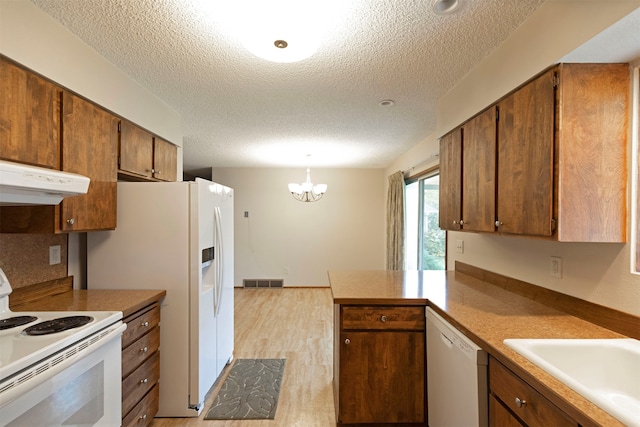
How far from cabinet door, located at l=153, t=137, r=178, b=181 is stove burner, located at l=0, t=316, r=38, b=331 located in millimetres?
1423

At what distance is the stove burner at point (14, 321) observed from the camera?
137cm

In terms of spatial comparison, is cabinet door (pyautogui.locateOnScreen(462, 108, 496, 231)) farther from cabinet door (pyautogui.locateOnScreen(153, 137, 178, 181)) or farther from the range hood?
cabinet door (pyautogui.locateOnScreen(153, 137, 178, 181))

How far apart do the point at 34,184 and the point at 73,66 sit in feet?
2.92

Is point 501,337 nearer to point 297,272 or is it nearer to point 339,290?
point 339,290

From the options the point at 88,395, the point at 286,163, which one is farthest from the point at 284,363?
the point at 286,163

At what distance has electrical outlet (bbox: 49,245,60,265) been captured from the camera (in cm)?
196

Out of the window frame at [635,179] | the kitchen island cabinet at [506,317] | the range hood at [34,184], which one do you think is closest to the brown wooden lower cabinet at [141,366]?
the range hood at [34,184]

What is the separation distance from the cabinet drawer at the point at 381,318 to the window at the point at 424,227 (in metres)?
2.21

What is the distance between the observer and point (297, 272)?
6000 millimetres

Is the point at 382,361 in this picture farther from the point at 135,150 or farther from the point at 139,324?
the point at 135,150

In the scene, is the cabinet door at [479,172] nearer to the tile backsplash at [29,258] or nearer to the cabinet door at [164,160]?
the cabinet door at [164,160]

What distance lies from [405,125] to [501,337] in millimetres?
2488

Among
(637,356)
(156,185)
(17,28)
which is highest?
(17,28)

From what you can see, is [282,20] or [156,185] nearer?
[282,20]
